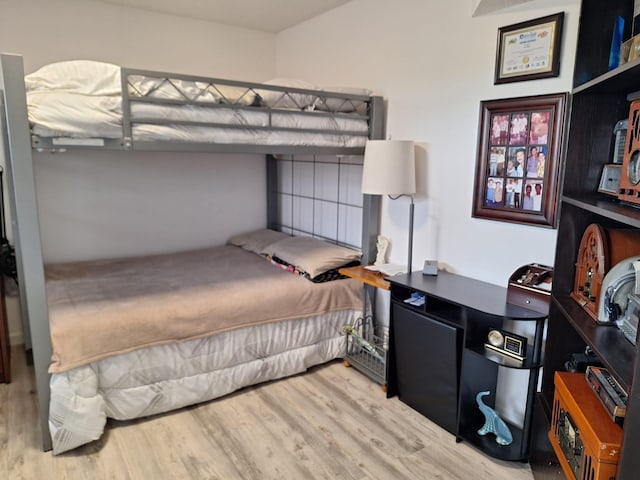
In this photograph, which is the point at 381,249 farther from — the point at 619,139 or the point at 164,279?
the point at 619,139

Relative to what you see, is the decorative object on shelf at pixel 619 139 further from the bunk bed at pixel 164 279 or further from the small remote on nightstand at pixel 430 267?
the bunk bed at pixel 164 279

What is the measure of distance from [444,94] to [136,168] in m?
2.33

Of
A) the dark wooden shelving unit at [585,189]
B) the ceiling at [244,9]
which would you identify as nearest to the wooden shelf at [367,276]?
the dark wooden shelving unit at [585,189]

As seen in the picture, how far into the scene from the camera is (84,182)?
3316 millimetres

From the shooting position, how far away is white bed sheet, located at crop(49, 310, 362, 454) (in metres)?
2.11

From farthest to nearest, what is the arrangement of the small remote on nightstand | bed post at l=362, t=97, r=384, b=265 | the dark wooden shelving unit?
bed post at l=362, t=97, r=384, b=265, the small remote on nightstand, the dark wooden shelving unit

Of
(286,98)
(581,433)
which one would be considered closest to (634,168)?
(581,433)

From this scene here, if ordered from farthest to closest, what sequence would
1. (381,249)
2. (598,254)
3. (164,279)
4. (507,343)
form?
(381,249)
(164,279)
(507,343)
(598,254)

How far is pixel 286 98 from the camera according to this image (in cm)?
263

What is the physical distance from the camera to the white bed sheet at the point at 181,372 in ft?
6.93

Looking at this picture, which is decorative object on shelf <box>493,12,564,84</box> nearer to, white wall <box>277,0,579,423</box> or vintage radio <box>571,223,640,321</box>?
white wall <box>277,0,579,423</box>

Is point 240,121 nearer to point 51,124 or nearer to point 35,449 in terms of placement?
point 51,124

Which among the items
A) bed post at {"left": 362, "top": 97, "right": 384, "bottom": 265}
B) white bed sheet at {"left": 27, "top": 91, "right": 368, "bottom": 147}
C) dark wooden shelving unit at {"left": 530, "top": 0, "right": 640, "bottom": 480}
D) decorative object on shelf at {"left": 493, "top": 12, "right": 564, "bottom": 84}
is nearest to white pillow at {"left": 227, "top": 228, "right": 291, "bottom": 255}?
bed post at {"left": 362, "top": 97, "right": 384, "bottom": 265}

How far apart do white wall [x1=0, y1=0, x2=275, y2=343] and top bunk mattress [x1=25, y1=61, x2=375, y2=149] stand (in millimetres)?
1116
